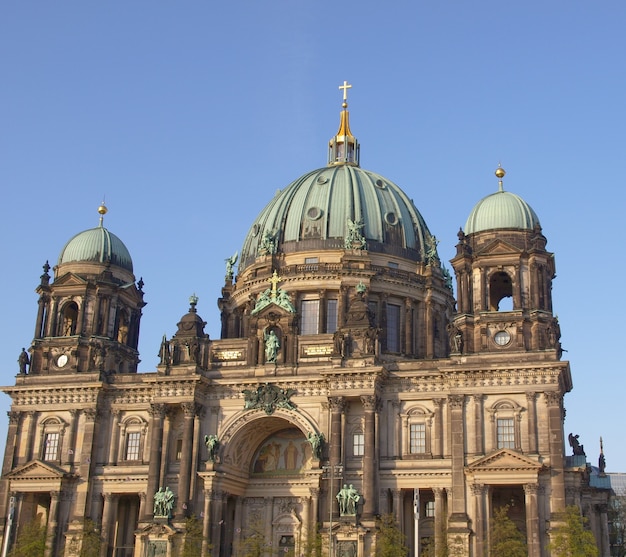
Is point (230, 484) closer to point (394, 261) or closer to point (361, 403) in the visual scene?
point (361, 403)

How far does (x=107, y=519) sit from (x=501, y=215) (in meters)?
33.9

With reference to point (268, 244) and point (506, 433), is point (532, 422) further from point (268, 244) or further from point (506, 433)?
point (268, 244)

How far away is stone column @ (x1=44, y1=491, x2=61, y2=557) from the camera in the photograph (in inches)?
2552

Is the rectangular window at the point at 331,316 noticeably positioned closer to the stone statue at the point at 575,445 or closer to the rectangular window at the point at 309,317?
the rectangular window at the point at 309,317

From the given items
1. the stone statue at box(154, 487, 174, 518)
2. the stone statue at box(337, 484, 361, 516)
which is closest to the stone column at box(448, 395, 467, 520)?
the stone statue at box(337, 484, 361, 516)

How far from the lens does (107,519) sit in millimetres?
66375

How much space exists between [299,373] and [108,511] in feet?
53.1

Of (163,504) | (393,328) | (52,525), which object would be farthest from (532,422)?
(52,525)

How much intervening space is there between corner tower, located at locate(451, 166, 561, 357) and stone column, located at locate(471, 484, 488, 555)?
9.08m

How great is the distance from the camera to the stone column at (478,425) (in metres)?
60.7

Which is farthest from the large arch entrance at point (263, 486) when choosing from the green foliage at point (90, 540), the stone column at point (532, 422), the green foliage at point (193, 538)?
the stone column at point (532, 422)

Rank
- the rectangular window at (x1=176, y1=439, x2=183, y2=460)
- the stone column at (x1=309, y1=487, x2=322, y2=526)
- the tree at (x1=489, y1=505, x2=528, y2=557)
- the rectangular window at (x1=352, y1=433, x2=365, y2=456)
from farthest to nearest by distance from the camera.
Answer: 1. the rectangular window at (x1=176, y1=439, x2=183, y2=460)
2. the rectangular window at (x1=352, y1=433, x2=365, y2=456)
3. the stone column at (x1=309, y1=487, x2=322, y2=526)
4. the tree at (x1=489, y1=505, x2=528, y2=557)

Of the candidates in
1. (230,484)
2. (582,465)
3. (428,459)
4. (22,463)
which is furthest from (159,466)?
(582,465)

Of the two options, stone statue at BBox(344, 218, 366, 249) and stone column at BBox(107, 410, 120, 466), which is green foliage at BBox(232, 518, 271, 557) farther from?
stone statue at BBox(344, 218, 366, 249)
